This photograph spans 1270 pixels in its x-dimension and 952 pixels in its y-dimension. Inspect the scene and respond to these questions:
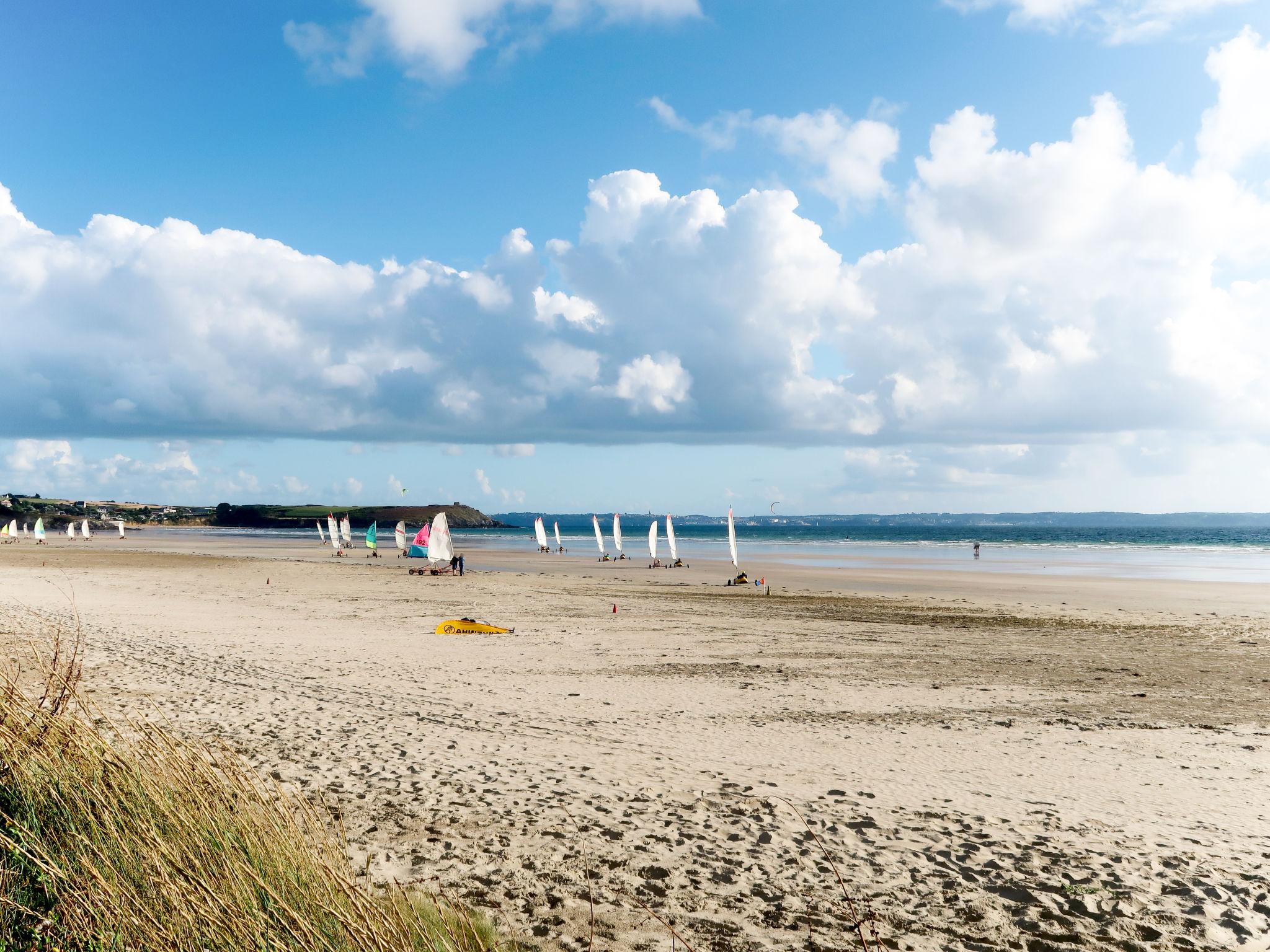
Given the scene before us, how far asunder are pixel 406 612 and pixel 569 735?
1527 centimetres

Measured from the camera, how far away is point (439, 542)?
4175 cm

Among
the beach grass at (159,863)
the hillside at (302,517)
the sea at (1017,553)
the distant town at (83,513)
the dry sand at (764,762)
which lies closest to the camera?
the beach grass at (159,863)

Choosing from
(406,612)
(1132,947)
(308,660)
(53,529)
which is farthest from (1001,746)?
(53,529)

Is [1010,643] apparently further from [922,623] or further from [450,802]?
[450,802]

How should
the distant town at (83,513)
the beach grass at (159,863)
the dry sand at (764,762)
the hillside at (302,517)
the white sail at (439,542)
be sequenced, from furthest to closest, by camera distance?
the hillside at (302,517) < the distant town at (83,513) < the white sail at (439,542) < the dry sand at (764,762) < the beach grass at (159,863)

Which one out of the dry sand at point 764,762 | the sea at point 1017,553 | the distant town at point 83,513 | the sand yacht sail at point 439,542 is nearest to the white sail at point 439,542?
the sand yacht sail at point 439,542

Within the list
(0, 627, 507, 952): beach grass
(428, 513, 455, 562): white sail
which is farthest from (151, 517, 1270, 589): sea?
(0, 627, 507, 952): beach grass

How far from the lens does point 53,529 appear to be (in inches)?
4796

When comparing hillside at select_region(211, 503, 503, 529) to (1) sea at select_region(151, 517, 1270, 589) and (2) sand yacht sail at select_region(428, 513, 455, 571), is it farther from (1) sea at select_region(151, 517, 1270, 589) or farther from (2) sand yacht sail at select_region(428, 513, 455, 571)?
(2) sand yacht sail at select_region(428, 513, 455, 571)

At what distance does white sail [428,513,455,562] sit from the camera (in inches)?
1633

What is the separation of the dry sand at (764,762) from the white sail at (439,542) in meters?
18.9

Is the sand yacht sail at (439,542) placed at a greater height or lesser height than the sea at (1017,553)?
greater

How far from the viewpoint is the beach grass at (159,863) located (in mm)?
3559

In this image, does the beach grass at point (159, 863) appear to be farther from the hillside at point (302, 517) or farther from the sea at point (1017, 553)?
the hillside at point (302, 517)
